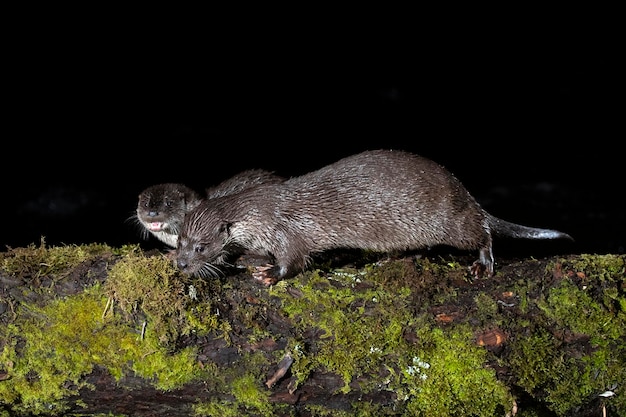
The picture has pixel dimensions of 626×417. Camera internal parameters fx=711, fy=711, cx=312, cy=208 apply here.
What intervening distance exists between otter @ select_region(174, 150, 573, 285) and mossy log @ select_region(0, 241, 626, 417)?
50cm

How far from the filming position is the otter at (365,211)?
344 cm

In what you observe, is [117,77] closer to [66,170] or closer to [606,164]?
[66,170]

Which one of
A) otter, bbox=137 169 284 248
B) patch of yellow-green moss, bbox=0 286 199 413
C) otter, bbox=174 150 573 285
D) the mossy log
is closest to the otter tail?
otter, bbox=174 150 573 285

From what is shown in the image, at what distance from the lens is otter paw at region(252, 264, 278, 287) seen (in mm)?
2973

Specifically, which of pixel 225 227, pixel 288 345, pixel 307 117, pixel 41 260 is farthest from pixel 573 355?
pixel 307 117

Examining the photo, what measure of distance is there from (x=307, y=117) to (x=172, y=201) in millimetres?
2295

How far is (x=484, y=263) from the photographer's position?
3.29 metres

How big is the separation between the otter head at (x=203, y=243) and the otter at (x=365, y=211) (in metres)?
0.06

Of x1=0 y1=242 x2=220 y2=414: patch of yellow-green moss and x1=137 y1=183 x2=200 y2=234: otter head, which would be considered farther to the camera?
x1=137 y1=183 x2=200 y2=234: otter head

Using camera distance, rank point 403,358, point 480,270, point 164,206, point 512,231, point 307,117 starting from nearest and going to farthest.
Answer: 1. point 403,358
2. point 480,270
3. point 512,231
4. point 164,206
5. point 307,117

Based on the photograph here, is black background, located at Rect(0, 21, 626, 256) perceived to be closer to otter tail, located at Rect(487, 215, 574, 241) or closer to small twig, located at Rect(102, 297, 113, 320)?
otter tail, located at Rect(487, 215, 574, 241)

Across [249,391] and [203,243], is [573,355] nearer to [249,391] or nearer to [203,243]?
[249,391]

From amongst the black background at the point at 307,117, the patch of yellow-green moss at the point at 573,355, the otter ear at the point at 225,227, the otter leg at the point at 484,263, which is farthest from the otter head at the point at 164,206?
the patch of yellow-green moss at the point at 573,355

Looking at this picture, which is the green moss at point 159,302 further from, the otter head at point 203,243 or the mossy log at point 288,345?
the otter head at point 203,243
